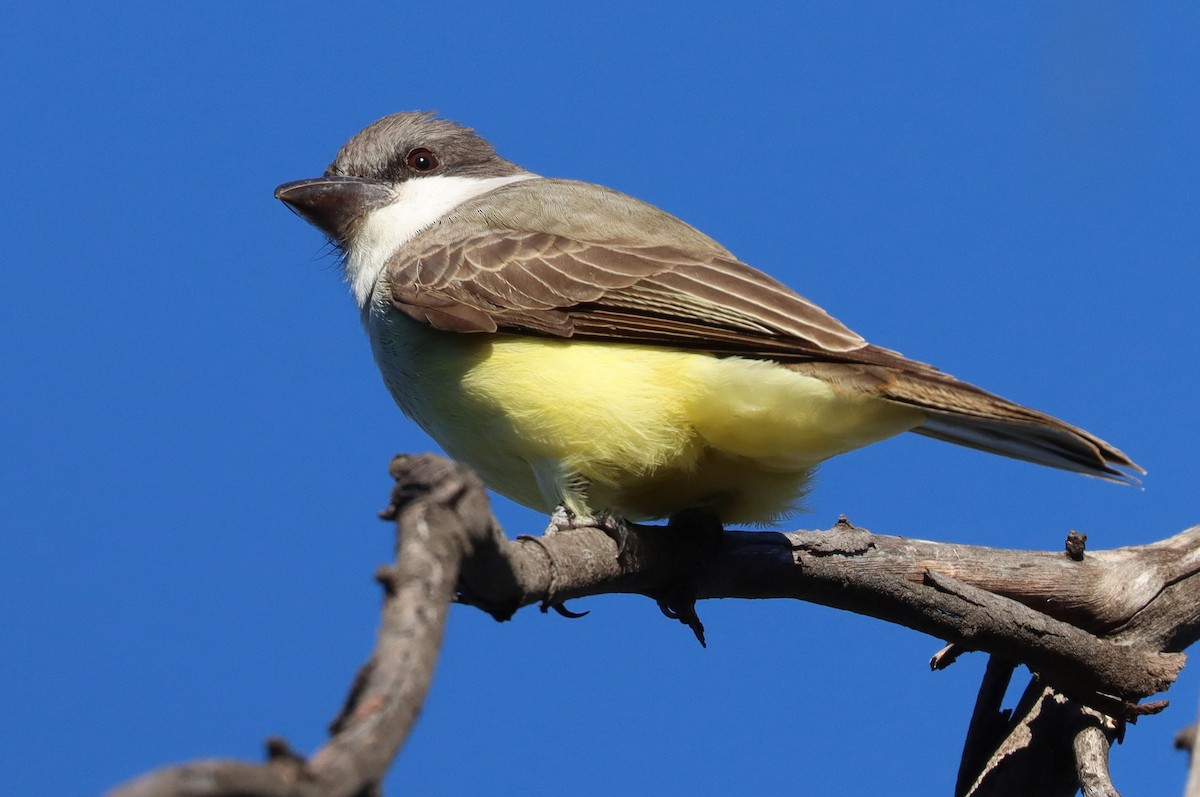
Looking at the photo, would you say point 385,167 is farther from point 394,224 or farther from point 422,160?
point 394,224

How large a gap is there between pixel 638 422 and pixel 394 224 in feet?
8.02

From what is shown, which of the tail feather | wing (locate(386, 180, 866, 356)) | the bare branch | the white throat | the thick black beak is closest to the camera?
the bare branch

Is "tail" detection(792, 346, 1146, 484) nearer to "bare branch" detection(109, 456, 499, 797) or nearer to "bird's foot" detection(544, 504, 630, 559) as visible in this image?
"bird's foot" detection(544, 504, 630, 559)

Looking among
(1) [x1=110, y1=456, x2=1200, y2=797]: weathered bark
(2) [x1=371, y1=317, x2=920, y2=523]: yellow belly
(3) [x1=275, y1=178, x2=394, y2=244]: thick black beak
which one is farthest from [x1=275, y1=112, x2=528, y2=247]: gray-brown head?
(1) [x1=110, y1=456, x2=1200, y2=797]: weathered bark

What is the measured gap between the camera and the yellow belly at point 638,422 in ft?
16.6

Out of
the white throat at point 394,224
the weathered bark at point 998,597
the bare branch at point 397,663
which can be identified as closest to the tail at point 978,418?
the weathered bark at point 998,597

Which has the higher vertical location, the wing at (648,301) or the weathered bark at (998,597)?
the wing at (648,301)

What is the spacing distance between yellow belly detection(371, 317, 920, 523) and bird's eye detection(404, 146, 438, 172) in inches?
79.4

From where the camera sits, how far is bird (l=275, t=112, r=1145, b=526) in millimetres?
5023

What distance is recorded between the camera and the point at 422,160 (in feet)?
24.4

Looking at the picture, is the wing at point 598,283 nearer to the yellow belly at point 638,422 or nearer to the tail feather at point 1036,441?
the yellow belly at point 638,422

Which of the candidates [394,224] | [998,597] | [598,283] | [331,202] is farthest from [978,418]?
[331,202]

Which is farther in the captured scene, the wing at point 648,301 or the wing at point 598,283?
the wing at point 598,283

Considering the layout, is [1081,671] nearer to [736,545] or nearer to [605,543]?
[736,545]
